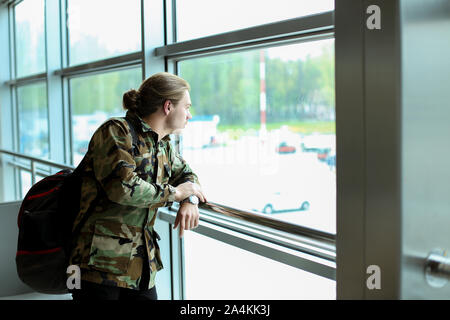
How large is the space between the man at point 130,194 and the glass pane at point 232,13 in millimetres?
612

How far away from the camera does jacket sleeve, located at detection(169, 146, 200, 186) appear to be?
72.1 inches

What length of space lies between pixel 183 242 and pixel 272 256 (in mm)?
1124

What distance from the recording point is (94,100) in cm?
436

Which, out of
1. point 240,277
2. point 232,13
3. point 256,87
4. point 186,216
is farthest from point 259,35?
point 240,277

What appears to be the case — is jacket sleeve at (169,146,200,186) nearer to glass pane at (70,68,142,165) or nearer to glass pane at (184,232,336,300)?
glass pane at (184,232,336,300)

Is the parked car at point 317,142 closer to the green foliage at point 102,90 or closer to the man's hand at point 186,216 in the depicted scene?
the man's hand at point 186,216

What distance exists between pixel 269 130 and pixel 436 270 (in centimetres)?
124

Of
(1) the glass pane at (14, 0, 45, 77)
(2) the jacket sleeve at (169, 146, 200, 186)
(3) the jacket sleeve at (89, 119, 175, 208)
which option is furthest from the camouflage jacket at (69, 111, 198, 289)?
(1) the glass pane at (14, 0, 45, 77)

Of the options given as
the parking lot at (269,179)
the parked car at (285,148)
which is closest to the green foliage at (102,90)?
the parking lot at (269,179)

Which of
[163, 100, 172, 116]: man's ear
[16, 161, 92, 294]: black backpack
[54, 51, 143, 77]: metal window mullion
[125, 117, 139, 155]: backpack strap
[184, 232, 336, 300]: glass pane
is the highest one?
[54, 51, 143, 77]: metal window mullion

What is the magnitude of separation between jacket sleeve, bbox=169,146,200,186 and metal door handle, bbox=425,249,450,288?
105 cm

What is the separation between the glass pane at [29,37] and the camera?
214 inches

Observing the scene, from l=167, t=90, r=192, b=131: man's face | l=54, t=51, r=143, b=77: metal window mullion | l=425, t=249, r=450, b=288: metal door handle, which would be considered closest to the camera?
l=425, t=249, r=450, b=288: metal door handle

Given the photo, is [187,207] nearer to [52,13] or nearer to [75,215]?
[75,215]
